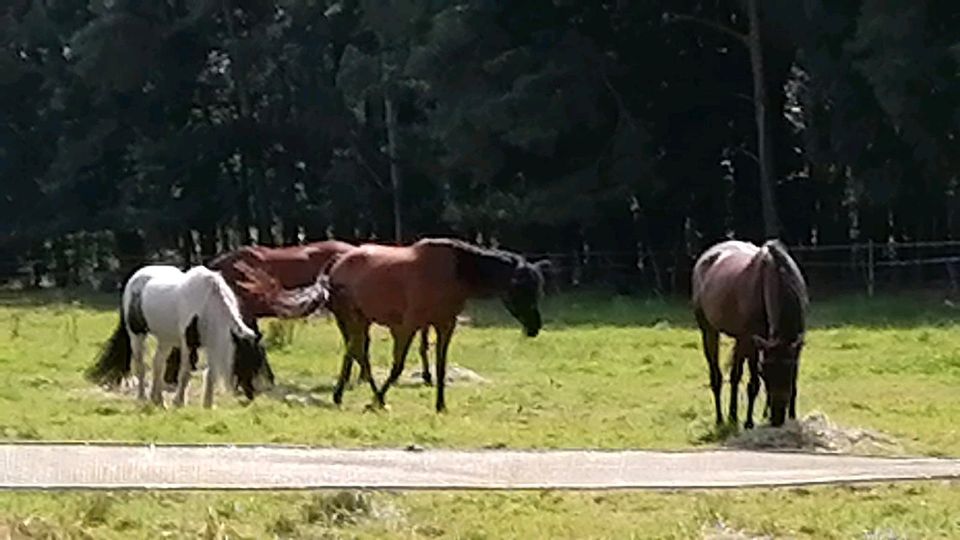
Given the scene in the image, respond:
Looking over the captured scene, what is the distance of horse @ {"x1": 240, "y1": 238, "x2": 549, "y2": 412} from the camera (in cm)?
1636

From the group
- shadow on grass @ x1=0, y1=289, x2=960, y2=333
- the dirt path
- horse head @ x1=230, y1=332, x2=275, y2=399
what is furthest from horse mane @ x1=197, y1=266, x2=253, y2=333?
shadow on grass @ x1=0, y1=289, x2=960, y2=333

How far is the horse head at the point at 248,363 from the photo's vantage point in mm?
16047

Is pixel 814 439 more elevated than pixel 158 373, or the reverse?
pixel 158 373

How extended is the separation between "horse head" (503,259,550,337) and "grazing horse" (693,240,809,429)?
4.86 ft

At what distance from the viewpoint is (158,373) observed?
16141 millimetres

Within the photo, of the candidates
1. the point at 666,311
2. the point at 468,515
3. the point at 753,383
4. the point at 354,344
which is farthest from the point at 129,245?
the point at 468,515

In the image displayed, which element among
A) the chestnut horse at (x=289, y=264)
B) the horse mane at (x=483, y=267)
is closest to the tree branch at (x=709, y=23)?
the chestnut horse at (x=289, y=264)

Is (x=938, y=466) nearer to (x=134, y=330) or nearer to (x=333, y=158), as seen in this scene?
(x=134, y=330)

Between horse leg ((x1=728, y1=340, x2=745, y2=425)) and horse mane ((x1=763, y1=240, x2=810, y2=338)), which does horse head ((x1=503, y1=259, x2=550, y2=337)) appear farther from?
horse mane ((x1=763, y1=240, x2=810, y2=338))

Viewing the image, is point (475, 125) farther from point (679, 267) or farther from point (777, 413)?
point (777, 413)

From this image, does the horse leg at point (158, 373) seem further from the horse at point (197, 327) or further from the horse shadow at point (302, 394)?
→ the horse shadow at point (302, 394)

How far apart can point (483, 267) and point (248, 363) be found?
2.24 meters

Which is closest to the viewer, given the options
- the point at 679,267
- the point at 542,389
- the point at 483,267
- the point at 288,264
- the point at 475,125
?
the point at 483,267

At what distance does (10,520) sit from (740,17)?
30485mm
